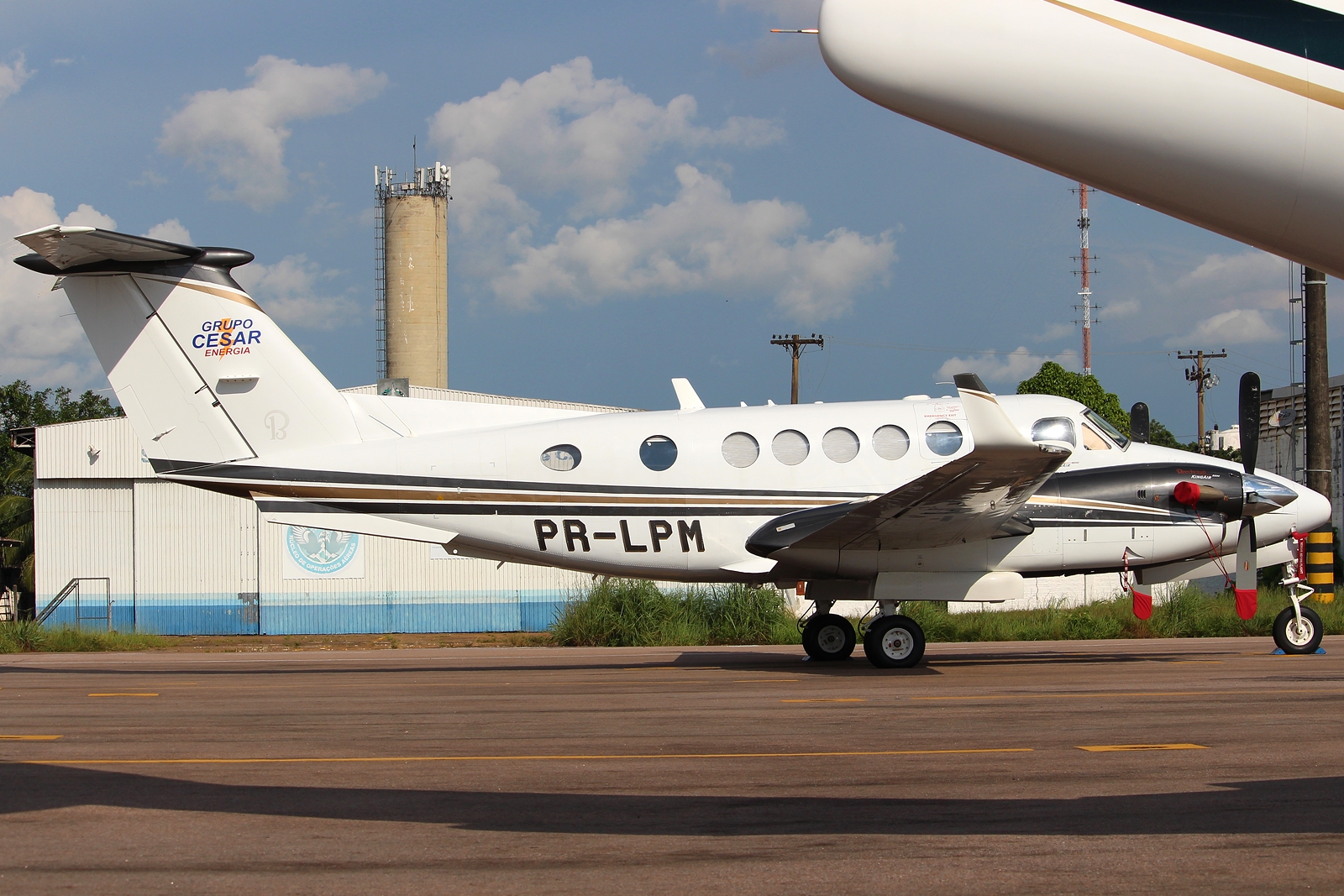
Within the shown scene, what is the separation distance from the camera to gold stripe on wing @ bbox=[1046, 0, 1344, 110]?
12.1 ft

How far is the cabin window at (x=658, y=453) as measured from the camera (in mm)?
14484

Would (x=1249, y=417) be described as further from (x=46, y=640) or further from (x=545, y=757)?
(x=46, y=640)

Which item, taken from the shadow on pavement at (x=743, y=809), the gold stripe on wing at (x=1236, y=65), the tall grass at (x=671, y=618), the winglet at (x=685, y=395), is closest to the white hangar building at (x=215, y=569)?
the tall grass at (x=671, y=618)

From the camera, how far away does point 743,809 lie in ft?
18.4

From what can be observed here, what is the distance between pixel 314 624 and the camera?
1226 inches

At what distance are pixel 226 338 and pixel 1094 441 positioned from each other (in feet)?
36.7

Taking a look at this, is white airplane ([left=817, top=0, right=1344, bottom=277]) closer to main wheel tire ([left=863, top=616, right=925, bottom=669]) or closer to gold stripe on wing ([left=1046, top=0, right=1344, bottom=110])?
gold stripe on wing ([left=1046, top=0, right=1344, bottom=110])

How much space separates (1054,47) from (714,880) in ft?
10.6

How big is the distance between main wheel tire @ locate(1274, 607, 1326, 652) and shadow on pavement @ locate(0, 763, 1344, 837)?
10.2 m

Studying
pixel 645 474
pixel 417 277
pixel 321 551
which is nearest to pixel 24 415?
pixel 417 277

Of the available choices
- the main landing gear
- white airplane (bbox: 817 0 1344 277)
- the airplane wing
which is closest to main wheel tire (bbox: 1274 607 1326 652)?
the airplane wing

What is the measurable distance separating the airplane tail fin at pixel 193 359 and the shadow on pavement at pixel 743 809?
818cm

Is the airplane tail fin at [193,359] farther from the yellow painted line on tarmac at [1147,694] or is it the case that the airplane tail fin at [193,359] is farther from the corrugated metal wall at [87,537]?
the corrugated metal wall at [87,537]

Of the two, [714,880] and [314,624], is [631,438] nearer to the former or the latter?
[714,880]
